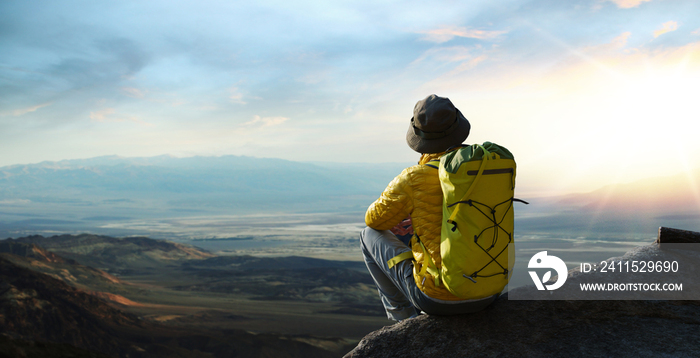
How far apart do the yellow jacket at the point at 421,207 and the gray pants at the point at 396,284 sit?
0.11 meters

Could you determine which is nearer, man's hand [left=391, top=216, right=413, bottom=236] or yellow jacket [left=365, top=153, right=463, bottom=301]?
yellow jacket [left=365, top=153, right=463, bottom=301]

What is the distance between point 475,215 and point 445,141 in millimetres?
616

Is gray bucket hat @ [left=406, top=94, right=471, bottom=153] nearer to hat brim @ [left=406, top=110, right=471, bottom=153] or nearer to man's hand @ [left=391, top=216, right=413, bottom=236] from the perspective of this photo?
hat brim @ [left=406, top=110, right=471, bottom=153]

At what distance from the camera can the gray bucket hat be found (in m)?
2.56

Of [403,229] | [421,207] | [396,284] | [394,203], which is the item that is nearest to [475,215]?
[421,207]

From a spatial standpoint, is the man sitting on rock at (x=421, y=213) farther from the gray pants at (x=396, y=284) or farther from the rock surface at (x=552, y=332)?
the rock surface at (x=552, y=332)

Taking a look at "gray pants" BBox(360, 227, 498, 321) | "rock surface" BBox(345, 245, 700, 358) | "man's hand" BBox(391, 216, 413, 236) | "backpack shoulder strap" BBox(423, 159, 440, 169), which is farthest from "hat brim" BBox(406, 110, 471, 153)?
"rock surface" BBox(345, 245, 700, 358)

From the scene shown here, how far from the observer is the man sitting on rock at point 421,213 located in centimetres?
235

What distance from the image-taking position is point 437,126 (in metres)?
2.57

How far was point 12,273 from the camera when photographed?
18312 millimetres

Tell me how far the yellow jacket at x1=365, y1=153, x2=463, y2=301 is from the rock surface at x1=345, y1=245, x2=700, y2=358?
0.41m

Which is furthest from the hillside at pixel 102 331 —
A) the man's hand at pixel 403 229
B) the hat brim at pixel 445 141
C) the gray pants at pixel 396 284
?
the hat brim at pixel 445 141

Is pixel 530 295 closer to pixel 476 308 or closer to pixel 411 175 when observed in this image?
pixel 476 308

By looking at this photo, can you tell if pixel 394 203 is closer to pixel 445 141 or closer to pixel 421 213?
pixel 421 213
